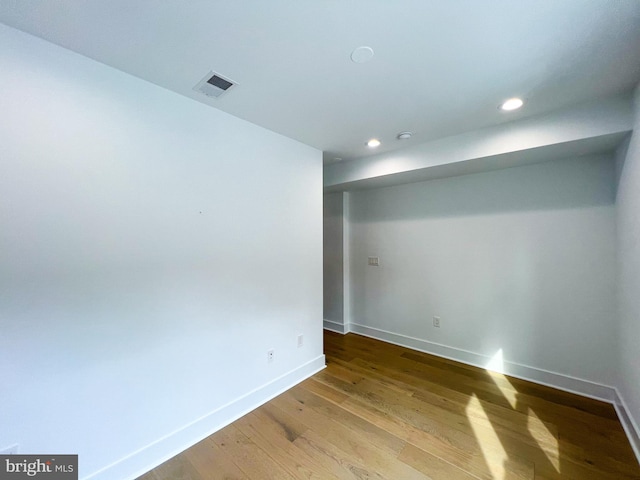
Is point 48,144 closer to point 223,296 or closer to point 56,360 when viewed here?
point 56,360

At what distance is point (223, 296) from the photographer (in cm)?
197

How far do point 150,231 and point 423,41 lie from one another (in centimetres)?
189

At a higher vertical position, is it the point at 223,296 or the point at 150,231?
the point at 150,231

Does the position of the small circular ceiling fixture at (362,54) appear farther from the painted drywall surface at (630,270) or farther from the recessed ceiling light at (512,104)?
the painted drywall surface at (630,270)

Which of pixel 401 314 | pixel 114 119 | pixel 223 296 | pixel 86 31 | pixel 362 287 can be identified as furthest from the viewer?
pixel 362 287

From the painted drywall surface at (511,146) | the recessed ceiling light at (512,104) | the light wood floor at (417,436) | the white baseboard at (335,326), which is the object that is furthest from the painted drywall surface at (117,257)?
the recessed ceiling light at (512,104)

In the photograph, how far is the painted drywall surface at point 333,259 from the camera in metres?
3.90

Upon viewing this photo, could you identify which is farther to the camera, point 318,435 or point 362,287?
point 362,287

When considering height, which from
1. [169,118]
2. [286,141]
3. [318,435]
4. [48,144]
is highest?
[286,141]

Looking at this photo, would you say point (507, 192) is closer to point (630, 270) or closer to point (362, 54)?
point (630, 270)

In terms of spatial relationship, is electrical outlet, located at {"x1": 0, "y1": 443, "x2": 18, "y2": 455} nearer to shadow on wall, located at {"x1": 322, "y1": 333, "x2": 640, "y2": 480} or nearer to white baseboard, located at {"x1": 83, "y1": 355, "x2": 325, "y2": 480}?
white baseboard, located at {"x1": 83, "y1": 355, "x2": 325, "y2": 480}

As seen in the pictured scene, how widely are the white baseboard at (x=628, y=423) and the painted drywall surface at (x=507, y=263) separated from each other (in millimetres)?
203

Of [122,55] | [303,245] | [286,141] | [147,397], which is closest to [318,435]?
[147,397]

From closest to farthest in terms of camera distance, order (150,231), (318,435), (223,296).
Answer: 1. (150,231)
2. (318,435)
3. (223,296)
